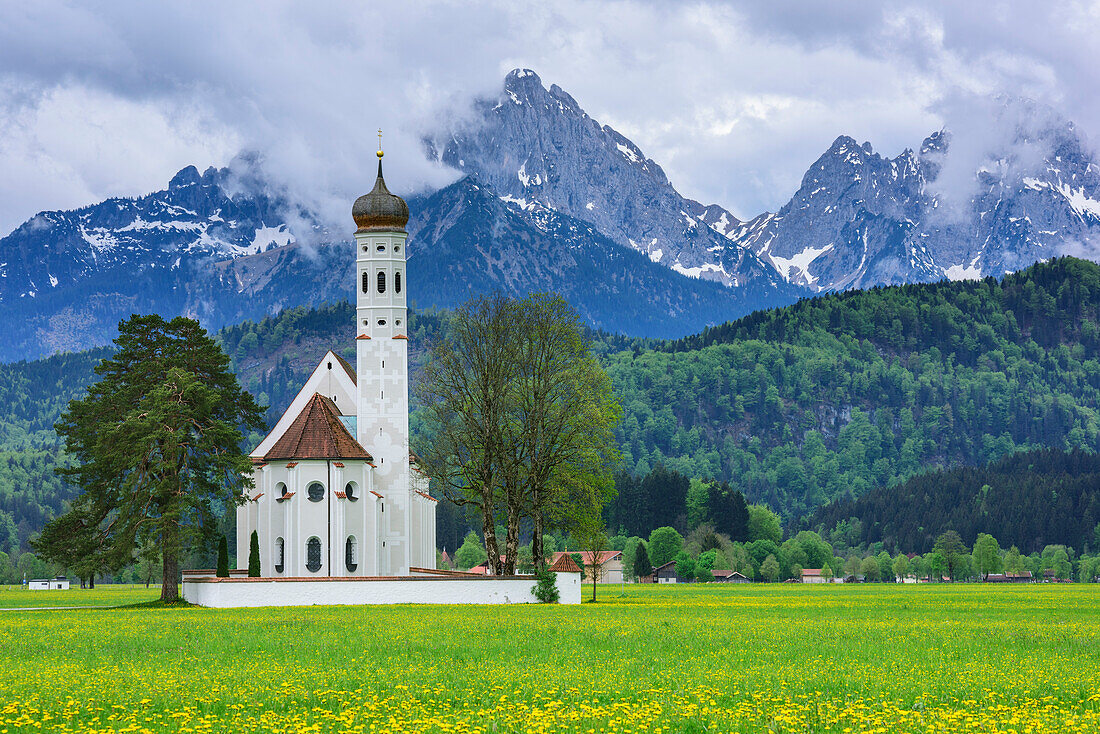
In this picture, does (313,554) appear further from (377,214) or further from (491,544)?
(377,214)

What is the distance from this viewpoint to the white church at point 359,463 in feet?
252

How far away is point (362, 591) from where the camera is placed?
64875 millimetres

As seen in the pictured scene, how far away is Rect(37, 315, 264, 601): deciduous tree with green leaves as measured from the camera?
65.0m

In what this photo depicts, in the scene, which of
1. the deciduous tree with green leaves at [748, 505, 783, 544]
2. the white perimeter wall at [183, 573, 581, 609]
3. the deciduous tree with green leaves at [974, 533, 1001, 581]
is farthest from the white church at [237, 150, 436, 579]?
the deciduous tree with green leaves at [748, 505, 783, 544]

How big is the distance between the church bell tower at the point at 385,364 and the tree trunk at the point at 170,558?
14518mm

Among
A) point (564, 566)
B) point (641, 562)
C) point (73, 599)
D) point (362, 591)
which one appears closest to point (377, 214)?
point (564, 566)

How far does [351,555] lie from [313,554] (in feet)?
8.00

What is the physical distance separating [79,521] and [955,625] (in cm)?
4142

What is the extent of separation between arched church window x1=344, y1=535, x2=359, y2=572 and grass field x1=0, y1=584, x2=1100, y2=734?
28.9m

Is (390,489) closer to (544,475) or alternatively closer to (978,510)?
(544,475)

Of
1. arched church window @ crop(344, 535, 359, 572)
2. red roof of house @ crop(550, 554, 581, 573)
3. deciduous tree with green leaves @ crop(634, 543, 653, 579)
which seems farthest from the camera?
deciduous tree with green leaves @ crop(634, 543, 653, 579)

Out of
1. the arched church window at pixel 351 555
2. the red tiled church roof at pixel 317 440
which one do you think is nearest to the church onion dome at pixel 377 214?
the red tiled church roof at pixel 317 440

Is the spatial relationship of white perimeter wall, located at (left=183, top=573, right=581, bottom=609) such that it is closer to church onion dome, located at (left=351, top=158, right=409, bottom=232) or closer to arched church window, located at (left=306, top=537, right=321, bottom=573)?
arched church window, located at (left=306, top=537, right=321, bottom=573)

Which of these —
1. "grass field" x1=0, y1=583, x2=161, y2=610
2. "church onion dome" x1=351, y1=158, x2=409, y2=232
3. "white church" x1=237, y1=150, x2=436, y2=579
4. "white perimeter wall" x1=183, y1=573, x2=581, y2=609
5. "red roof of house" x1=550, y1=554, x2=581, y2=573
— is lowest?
"grass field" x1=0, y1=583, x2=161, y2=610
